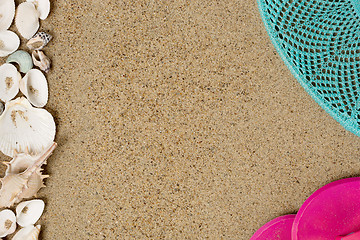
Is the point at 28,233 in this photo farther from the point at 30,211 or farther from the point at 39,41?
the point at 39,41

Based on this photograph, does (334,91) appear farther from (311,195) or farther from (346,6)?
(311,195)

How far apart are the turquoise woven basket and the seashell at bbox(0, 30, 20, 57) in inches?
34.0

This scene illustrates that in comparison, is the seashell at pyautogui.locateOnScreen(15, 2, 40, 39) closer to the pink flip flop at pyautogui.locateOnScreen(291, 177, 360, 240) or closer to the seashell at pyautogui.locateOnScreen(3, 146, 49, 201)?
the seashell at pyautogui.locateOnScreen(3, 146, 49, 201)

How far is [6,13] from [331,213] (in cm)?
136

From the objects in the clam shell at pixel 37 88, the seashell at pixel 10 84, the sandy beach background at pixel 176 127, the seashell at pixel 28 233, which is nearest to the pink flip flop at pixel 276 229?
the sandy beach background at pixel 176 127

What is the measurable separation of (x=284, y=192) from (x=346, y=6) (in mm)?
644

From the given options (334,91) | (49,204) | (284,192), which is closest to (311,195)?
(284,192)

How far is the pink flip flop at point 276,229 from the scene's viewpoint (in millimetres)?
963

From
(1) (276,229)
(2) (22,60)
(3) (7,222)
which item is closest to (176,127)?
(1) (276,229)

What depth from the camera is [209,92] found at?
101cm

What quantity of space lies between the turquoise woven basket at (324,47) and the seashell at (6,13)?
2.87ft

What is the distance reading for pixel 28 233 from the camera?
1000mm

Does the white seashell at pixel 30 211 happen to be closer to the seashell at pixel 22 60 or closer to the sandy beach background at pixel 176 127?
the sandy beach background at pixel 176 127

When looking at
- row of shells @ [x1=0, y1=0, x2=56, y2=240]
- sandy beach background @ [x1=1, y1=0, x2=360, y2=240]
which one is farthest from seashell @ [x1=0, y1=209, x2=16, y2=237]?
sandy beach background @ [x1=1, y1=0, x2=360, y2=240]
